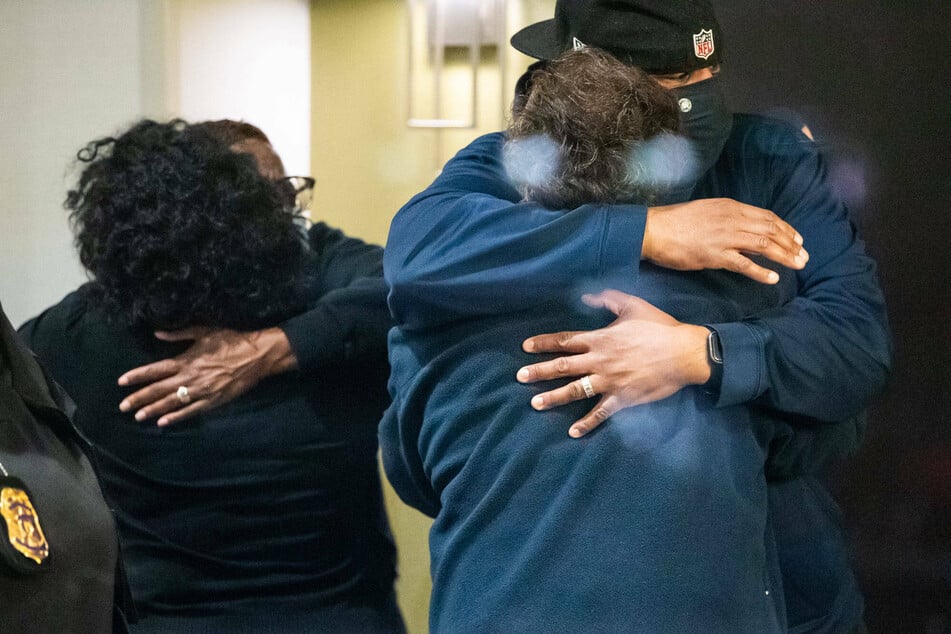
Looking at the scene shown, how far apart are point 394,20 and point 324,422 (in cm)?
50

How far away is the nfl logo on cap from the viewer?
84 cm

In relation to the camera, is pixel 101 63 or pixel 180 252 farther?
pixel 101 63

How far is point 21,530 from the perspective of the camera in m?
0.64

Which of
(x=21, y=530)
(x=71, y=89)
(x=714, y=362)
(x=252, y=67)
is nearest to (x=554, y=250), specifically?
(x=714, y=362)

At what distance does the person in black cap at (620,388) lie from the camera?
733mm

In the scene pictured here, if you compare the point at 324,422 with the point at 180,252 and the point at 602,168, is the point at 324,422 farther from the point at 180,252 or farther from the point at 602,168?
the point at 602,168

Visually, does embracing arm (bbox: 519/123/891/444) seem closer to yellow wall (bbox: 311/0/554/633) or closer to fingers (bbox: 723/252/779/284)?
fingers (bbox: 723/252/779/284)

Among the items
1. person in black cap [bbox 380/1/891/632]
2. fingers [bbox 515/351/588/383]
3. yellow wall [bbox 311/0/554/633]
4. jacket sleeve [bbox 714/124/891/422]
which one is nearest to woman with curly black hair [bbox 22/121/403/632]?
yellow wall [bbox 311/0/554/633]

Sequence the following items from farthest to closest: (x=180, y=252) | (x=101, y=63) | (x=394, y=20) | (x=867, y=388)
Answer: (x=101, y=63), (x=394, y=20), (x=180, y=252), (x=867, y=388)

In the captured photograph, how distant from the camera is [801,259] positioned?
31.4 inches

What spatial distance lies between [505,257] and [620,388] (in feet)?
0.44

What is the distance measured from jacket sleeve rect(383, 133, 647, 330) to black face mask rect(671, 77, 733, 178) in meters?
0.12

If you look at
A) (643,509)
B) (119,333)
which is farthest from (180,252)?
(643,509)

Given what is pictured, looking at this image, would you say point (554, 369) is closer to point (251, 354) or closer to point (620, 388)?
point (620, 388)
